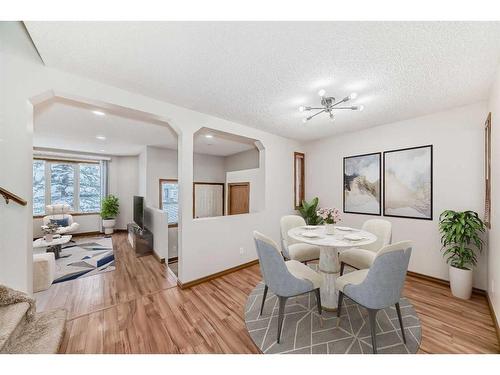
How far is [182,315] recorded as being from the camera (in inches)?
85.7

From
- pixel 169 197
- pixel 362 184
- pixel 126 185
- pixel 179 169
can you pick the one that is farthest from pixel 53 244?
pixel 362 184

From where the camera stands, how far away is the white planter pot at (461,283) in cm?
244

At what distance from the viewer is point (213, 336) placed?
184 centimetres

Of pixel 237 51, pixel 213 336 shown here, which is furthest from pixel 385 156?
pixel 213 336

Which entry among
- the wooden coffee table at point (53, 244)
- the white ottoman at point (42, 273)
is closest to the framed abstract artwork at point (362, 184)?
the white ottoman at point (42, 273)

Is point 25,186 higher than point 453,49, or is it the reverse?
point 453,49

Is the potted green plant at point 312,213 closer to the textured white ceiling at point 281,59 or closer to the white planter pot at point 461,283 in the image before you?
the white planter pot at point 461,283

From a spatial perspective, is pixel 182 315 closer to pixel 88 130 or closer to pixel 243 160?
pixel 88 130

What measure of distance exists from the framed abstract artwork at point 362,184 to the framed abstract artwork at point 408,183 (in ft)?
0.49

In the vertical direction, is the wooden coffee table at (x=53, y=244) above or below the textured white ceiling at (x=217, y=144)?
below

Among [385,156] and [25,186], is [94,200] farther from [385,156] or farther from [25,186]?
[385,156]

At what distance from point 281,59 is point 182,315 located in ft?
9.51
